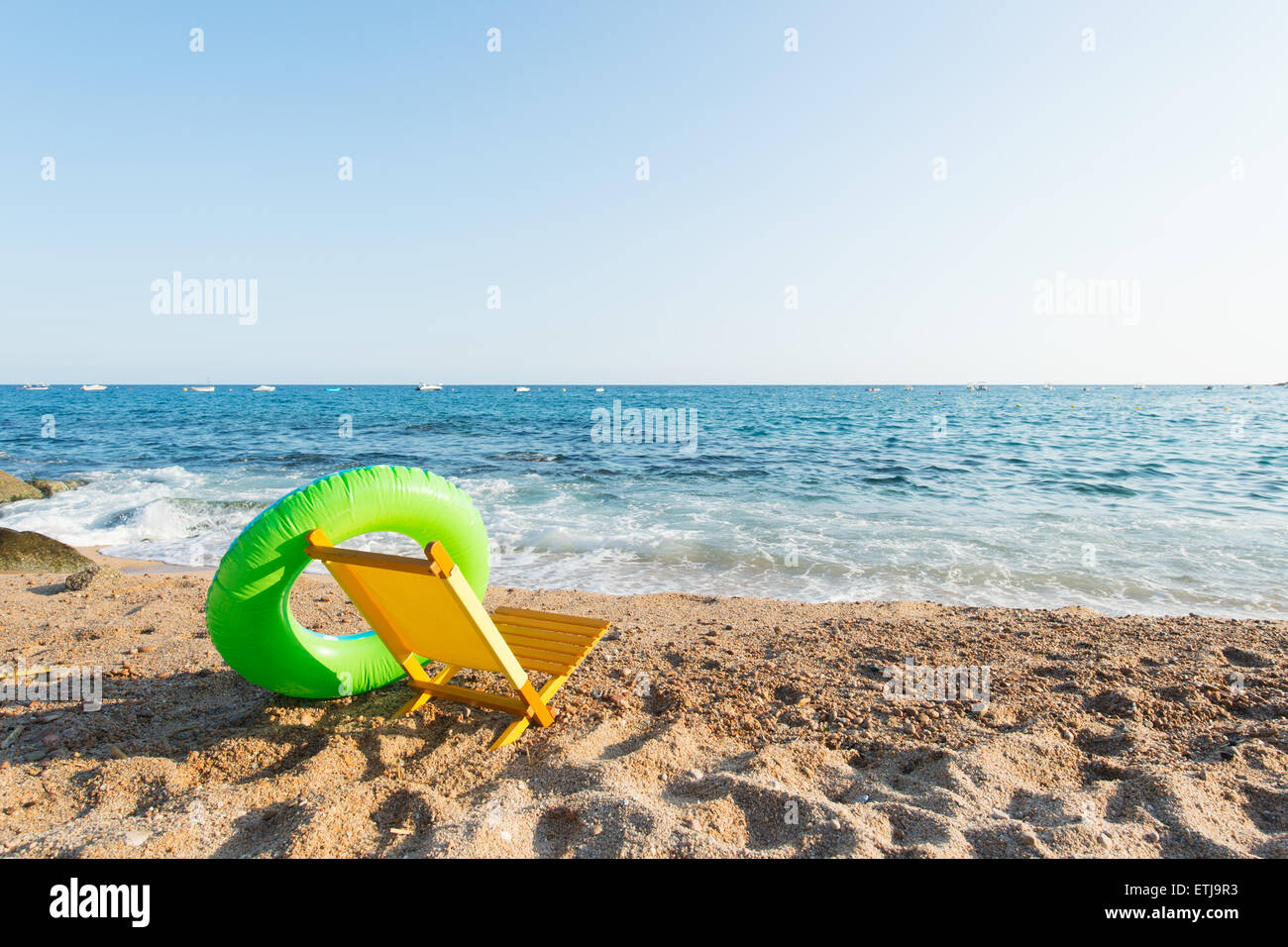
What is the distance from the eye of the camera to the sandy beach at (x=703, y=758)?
2.55 meters

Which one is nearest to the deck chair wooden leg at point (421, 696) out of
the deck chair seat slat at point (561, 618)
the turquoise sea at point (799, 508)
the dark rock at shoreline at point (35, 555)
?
the deck chair seat slat at point (561, 618)

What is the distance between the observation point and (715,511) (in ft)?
38.0

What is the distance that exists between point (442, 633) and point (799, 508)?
30.4ft

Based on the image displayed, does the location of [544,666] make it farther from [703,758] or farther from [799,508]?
[799,508]

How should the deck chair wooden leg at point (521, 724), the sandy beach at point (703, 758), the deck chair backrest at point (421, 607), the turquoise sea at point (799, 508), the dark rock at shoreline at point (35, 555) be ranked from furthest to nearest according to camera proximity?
1. the turquoise sea at point (799, 508)
2. the dark rock at shoreline at point (35, 555)
3. the deck chair wooden leg at point (521, 724)
4. the deck chair backrest at point (421, 607)
5. the sandy beach at point (703, 758)

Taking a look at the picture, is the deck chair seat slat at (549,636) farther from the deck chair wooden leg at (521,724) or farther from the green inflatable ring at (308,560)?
the green inflatable ring at (308,560)

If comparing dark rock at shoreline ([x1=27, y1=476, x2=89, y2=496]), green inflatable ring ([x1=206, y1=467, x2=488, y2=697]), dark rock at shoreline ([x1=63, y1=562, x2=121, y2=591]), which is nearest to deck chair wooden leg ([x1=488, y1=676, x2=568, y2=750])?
green inflatable ring ([x1=206, y1=467, x2=488, y2=697])

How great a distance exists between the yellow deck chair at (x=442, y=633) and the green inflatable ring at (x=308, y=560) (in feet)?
0.45

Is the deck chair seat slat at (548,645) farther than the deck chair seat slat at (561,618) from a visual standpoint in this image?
No

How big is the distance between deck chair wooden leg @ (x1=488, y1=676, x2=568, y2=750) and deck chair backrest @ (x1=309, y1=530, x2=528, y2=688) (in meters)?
0.25

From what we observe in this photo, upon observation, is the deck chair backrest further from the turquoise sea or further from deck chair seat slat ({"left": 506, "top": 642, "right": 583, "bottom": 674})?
the turquoise sea
